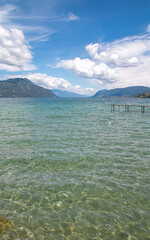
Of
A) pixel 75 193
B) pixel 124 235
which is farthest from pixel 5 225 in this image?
pixel 124 235

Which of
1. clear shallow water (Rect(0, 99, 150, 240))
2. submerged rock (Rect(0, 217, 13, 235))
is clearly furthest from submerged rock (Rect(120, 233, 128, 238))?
submerged rock (Rect(0, 217, 13, 235))

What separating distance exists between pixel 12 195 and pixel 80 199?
376 cm

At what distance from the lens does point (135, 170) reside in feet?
37.8

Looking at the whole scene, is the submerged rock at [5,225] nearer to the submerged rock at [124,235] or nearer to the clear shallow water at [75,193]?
the clear shallow water at [75,193]

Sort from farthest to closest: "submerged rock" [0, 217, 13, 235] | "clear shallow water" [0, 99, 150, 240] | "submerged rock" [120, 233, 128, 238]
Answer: "clear shallow water" [0, 99, 150, 240] → "submerged rock" [0, 217, 13, 235] → "submerged rock" [120, 233, 128, 238]

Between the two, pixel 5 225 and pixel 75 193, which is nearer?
pixel 5 225

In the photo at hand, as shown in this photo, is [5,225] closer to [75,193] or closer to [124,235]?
[75,193]

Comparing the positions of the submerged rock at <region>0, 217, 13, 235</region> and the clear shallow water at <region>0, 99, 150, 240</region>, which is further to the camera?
the clear shallow water at <region>0, 99, 150, 240</region>

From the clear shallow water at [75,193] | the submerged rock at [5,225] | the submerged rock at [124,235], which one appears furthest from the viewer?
the clear shallow water at [75,193]

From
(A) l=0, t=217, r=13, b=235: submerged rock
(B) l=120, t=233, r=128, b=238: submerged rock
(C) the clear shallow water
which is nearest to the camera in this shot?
(B) l=120, t=233, r=128, b=238: submerged rock

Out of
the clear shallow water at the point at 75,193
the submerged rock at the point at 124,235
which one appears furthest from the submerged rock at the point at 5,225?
the submerged rock at the point at 124,235

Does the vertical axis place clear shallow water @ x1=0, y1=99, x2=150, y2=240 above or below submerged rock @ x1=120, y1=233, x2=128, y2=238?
above

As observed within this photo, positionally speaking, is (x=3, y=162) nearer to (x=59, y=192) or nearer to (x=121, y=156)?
(x=59, y=192)

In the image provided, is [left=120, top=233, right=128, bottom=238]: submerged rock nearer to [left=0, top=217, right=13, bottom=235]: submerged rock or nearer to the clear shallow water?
the clear shallow water
